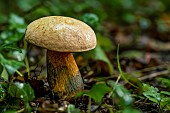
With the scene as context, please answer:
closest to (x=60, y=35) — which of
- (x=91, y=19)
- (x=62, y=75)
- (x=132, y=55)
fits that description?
(x=62, y=75)

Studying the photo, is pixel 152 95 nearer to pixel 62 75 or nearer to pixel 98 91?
pixel 98 91

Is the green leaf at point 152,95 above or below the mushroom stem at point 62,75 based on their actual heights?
below

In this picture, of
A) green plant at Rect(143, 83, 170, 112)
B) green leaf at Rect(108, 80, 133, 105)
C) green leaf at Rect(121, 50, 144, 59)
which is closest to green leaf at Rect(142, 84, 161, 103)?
green plant at Rect(143, 83, 170, 112)

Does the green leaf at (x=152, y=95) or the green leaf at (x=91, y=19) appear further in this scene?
the green leaf at (x=91, y=19)

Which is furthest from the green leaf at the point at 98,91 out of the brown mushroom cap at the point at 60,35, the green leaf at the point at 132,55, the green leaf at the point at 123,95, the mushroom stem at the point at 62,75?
the green leaf at the point at 132,55

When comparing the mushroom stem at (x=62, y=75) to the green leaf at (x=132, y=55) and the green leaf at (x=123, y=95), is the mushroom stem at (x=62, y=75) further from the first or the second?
the green leaf at (x=132, y=55)

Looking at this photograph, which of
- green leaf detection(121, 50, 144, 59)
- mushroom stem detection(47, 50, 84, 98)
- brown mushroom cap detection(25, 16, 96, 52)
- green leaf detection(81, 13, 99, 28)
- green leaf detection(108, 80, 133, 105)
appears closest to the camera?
green leaf detection(108, 80, 133, 105)

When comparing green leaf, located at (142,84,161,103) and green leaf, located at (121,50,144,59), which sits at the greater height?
green leaf, located at (142,84,161,103)

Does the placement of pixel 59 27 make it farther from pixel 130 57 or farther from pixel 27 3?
pixel 27 3

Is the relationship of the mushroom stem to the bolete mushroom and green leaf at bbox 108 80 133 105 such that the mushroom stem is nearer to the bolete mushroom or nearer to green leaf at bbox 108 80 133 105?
the bolete mushroom
